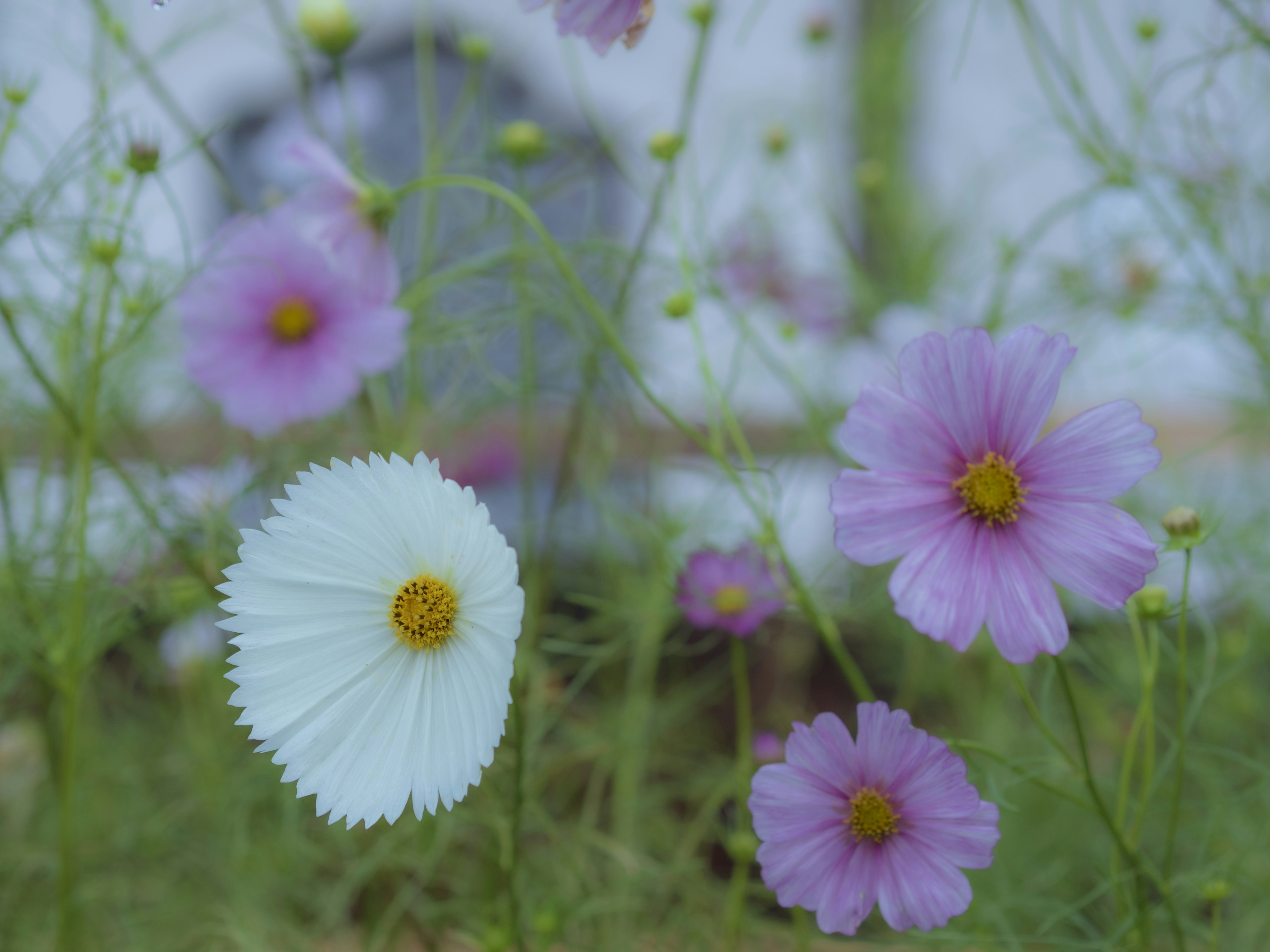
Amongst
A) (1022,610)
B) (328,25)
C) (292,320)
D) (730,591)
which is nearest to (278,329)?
(292,320)

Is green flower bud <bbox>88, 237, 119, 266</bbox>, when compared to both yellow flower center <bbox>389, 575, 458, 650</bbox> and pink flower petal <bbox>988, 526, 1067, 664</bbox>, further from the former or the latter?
pink flower petal <bbox>988, 526, 1067, 664</bbox>

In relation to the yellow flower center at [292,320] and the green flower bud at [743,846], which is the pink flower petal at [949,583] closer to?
the green flower bud at [743,846]

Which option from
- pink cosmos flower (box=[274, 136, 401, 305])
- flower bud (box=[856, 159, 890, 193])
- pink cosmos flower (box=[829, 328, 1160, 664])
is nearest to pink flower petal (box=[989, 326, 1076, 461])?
pink cosmos flower (box=[829, 328, 1160, 664])

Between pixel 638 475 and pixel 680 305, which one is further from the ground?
pixel 638 475

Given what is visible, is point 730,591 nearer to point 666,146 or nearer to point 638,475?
point 666,146

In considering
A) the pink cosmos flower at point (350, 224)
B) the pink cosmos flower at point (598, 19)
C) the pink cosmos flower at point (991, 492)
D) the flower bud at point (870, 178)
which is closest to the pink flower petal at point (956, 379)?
the pink cosmos flower at point (991, 492)
